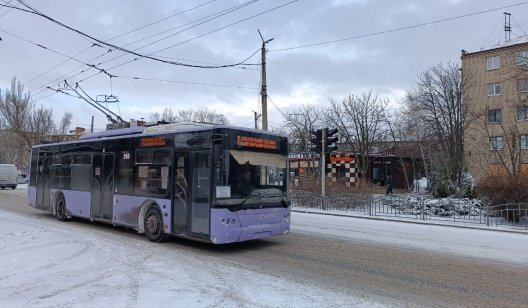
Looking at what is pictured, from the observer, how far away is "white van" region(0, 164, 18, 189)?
39094 mm

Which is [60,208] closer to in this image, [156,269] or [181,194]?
[181,194]

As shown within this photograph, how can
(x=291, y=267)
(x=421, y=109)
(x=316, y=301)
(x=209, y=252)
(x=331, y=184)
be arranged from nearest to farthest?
(x=316, y=301) < (x=291, y=267) < (x=209, y=252) < (x=331, y=184) < (x=421, y=109)

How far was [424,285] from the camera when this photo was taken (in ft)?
24.6

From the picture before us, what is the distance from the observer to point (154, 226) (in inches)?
456

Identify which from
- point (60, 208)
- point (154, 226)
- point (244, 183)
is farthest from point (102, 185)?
point (244, 183)

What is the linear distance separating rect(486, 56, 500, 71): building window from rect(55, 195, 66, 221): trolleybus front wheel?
46.3 metres

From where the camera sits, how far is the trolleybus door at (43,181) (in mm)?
17078

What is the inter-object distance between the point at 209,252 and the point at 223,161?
2082 mm

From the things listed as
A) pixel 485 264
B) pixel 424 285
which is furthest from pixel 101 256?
pixel 485 264

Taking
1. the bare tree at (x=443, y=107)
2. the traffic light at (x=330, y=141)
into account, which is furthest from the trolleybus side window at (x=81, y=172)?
the bare tree at (x=443, y=107)

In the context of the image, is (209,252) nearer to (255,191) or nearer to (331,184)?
(255,191)

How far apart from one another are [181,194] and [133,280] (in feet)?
11.8

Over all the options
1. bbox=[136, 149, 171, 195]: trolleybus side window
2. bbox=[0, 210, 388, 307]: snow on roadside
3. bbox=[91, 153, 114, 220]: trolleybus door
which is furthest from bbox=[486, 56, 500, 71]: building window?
bbox=[0, 210, 388, 307]: snow on roadside

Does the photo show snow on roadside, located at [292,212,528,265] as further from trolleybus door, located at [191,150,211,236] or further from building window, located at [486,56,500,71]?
building window, located at [486,56,500,71]
